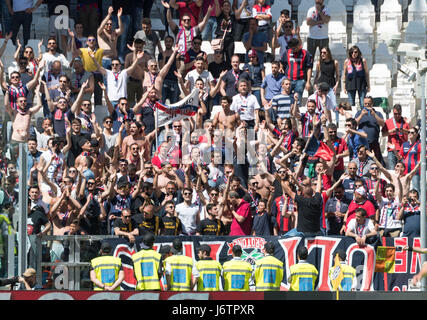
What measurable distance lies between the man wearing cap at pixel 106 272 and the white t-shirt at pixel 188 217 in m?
1.81

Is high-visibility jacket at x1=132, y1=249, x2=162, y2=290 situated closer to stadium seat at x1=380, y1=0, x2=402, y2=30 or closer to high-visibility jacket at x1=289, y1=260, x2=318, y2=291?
high-visibility jacket at x1=289, y1=260, x2=318, y2=291

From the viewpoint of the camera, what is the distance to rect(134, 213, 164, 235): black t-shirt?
1772 centimetres

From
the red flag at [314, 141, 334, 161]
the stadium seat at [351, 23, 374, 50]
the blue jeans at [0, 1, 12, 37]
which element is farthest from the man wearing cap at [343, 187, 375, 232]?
the blue jeans at [0, 1, 12, 37]

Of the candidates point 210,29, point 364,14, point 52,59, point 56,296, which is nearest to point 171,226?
point 56,296

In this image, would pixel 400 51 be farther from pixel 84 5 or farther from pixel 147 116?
pixel 84 5

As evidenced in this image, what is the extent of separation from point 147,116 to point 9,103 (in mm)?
2463

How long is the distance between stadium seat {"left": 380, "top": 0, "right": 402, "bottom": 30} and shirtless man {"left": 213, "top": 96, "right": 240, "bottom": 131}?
5871 mm

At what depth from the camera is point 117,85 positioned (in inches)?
857

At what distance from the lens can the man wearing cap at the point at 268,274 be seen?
16375mm

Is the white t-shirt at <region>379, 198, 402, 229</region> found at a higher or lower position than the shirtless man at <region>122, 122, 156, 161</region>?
lower

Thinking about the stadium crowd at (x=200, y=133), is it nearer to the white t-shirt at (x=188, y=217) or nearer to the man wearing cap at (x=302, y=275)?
the white t-shirt at (x=188, y=217)

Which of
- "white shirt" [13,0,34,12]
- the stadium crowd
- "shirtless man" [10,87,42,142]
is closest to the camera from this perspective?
the stadium crowd

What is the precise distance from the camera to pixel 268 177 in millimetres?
19422
